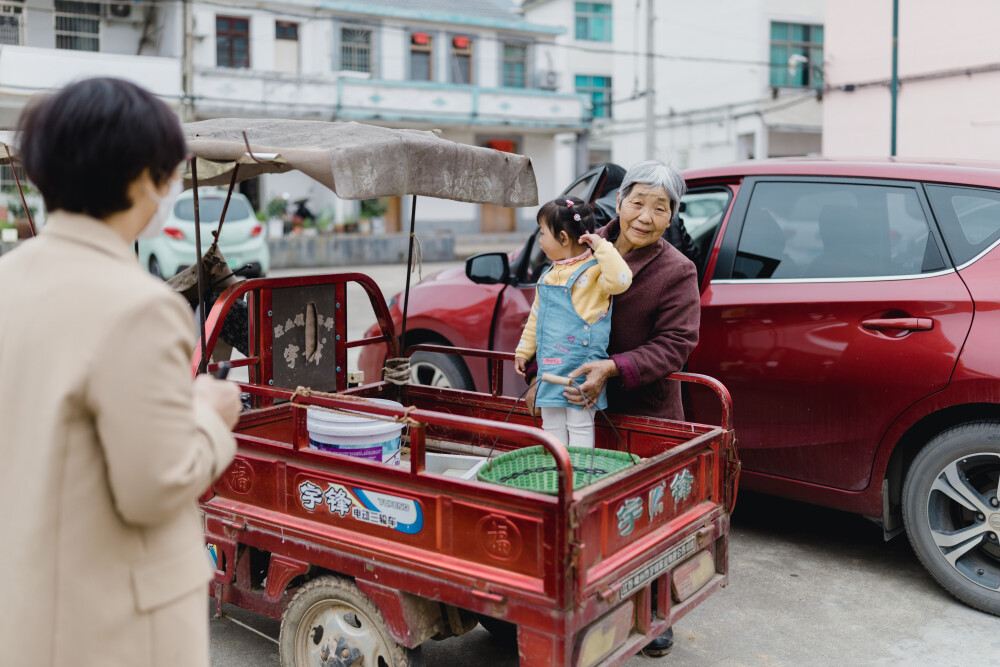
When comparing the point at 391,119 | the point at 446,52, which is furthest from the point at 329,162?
the point at 446,52

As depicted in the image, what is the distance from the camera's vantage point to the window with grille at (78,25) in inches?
989

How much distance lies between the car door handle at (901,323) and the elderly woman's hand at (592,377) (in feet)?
4.08

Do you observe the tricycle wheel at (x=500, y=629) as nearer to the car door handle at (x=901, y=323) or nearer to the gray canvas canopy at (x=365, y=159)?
the gray canvas canopy at (x=365, y=159)

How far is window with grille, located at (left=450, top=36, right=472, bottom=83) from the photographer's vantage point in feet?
99.9

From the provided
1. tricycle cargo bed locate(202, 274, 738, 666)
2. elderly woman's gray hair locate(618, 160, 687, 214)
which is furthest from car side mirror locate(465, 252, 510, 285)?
tricycle cargo bed locate(202, 274, 738, 666)

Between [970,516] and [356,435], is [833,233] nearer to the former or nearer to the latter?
[970,516]

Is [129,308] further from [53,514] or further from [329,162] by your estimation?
[329,162]

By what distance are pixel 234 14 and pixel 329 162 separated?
26051mm

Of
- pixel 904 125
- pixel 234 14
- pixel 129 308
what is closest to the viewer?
pixel 129 308

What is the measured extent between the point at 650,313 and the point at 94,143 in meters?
2.36

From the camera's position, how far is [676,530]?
2998 mm

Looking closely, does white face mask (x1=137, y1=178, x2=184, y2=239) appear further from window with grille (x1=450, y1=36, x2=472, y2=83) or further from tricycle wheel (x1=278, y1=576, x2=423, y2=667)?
window with grille (x1=450, y1=36, x2=472, y2=83)

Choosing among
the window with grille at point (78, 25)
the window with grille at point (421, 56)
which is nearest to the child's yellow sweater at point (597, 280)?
the window with grille at point (78, 25)

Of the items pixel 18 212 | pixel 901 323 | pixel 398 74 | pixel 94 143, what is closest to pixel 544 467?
pixel 901 323
